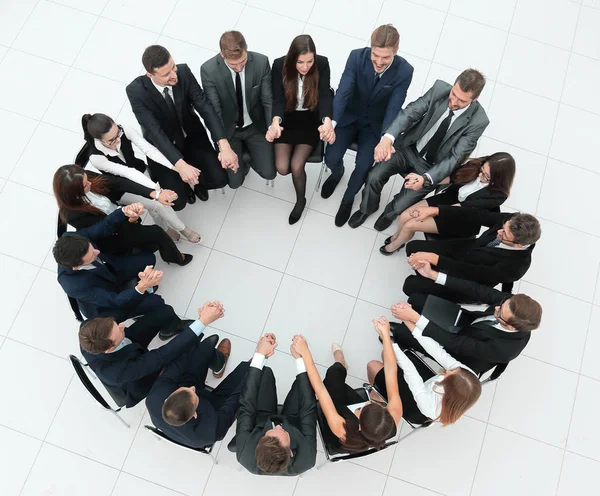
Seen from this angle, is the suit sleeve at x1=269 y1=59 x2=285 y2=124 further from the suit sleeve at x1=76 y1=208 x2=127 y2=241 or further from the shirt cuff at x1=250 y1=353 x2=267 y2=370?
the shirt cuff at x1=250 y1=353 x2=267 y2=370

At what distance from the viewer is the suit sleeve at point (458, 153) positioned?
3.16 m

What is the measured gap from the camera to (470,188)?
3.18m

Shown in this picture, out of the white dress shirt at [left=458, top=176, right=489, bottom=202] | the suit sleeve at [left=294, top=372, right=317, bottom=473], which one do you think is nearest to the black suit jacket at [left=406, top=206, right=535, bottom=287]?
the white dress shirt at [left=458, top=176, right=489, bottom=202]

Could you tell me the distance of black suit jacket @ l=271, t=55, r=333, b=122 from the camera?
330 centimetres

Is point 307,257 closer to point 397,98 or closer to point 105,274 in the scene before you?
point 397,98

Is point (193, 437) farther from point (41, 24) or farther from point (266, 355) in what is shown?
point (41, 24)

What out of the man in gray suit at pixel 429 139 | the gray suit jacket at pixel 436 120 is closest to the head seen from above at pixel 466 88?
the man in gray suit at pixel 429 139

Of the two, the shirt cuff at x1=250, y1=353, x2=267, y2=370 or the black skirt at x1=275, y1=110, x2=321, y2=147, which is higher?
the black skirt at x1=275, y1=110, x2=321, y2=147

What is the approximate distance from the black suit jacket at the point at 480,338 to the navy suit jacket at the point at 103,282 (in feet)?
6.01

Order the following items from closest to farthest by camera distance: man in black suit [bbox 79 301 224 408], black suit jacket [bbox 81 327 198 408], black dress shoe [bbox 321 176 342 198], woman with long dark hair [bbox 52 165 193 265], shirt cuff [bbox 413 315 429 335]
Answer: man in black suit [bbox 79 301 224 408] → black suit jacket [bbox 81 327 198 408] → woman with long dark hair [bbox 52 165 193 265] → shirt cuff [bbox 413 315 429 335] → black dress shoe [bbox 321 176 342 198]

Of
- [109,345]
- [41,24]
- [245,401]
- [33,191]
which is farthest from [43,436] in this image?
[41,24]

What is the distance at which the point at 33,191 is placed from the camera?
3.89 metres

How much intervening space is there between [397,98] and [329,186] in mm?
911

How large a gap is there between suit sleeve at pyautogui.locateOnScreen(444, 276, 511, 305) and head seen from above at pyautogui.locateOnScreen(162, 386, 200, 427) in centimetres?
168
